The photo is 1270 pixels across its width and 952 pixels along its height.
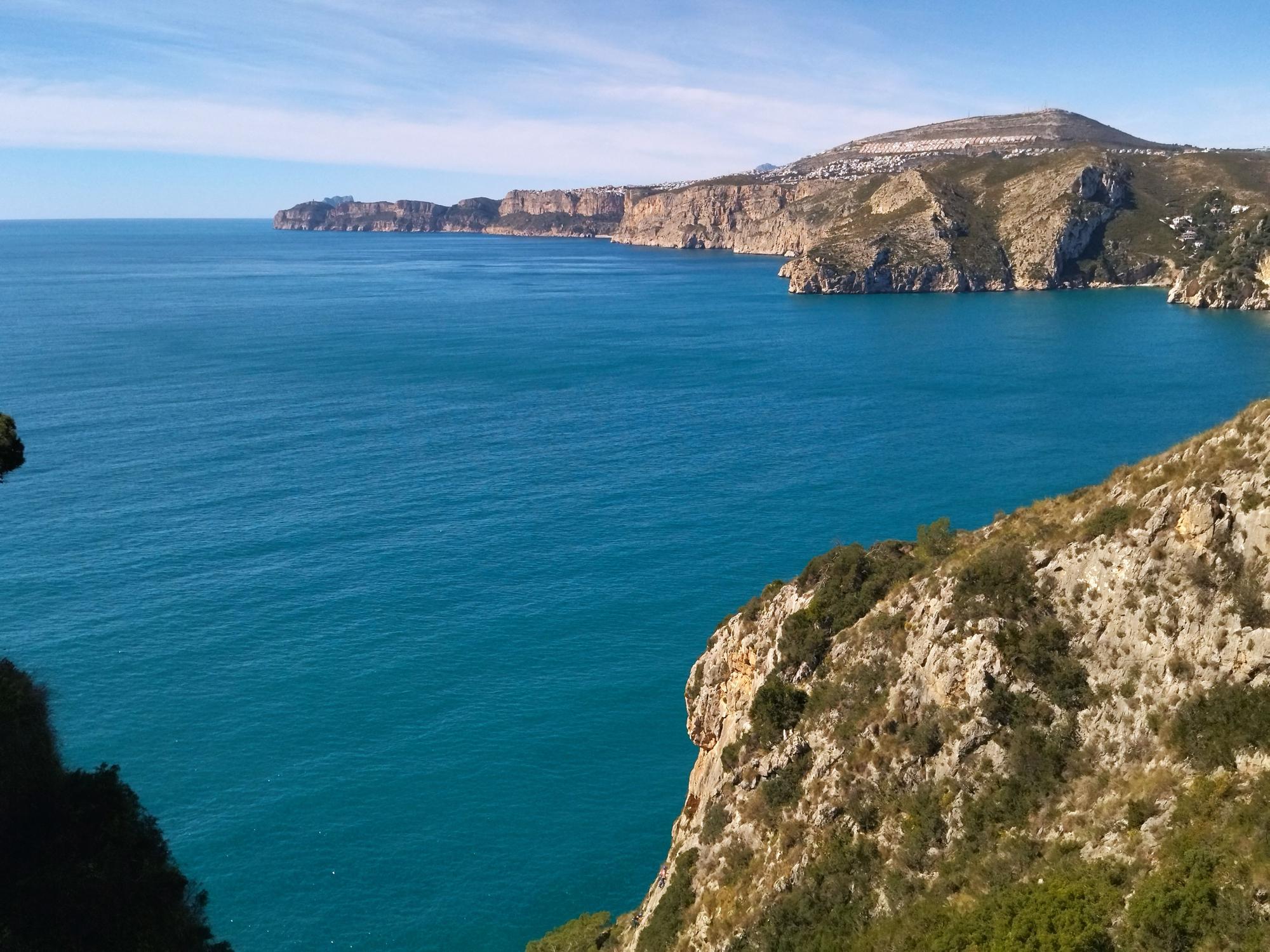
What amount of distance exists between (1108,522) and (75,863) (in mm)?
23377

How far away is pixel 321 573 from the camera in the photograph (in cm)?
5594

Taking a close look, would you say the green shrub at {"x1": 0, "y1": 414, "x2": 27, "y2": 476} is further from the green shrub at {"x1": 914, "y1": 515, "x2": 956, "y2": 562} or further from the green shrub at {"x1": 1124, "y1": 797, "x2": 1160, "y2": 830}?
the green shrub at {"x1": 1124, "y1": 797, "x2": 1160, "y2": 830}

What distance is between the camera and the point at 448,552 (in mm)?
59469

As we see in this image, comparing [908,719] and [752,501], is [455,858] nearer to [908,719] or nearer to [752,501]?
[908,719]

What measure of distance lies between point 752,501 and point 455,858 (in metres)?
38.2

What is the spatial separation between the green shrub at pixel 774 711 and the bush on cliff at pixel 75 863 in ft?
44.6

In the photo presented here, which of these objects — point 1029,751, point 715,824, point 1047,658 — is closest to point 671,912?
point 715,824

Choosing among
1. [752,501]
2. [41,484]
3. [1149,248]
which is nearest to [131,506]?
[41,484]

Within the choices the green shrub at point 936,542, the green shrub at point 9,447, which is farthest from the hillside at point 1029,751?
the green shrub at point 9,447

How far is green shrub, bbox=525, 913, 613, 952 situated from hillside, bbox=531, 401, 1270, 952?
2764mm

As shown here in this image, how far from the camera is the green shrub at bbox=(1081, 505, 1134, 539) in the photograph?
2065 cm

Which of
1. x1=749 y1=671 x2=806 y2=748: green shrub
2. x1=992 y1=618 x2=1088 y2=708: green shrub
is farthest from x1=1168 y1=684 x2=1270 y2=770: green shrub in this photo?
x1=749 y1=671 x2=806 y2=748: green shrub

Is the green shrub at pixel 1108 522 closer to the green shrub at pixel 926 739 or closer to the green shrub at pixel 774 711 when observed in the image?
the green shrub at pixel 926 739

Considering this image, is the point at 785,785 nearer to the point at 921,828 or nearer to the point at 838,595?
the point at 921,828
